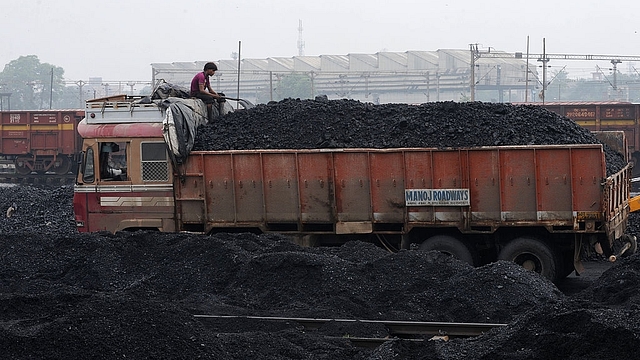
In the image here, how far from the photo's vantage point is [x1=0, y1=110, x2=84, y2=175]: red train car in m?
35.9

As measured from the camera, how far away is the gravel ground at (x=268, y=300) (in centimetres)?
804

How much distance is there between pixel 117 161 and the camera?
1422cm

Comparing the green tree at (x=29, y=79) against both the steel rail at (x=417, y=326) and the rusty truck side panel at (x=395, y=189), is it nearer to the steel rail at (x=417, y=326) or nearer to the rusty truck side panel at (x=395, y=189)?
the rusty truck side panel at (x=395, y=189)

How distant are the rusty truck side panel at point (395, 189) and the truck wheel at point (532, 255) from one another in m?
0.39

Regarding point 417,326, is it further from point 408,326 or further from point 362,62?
point 362,62

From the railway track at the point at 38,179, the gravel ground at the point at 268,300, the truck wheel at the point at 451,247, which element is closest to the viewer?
the gravel ground at the point at 268,300

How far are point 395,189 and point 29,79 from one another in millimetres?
122355

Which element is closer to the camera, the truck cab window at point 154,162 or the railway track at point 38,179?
the truck cab window at point 154,162

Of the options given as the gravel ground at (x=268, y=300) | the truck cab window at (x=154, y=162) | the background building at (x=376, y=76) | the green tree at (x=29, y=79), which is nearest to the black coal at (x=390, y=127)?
the truck cab window at (x=154, y=162)

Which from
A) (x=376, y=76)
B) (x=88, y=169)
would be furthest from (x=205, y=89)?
(x=376, y=76)

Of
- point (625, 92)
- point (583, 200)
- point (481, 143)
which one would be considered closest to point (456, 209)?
point (481, 143)

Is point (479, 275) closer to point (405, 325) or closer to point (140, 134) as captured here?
point (405, 325)

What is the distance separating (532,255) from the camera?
42.3 feet

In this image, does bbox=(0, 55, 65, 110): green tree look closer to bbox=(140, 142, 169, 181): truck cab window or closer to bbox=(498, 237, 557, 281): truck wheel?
bbox=(140, 142, 169, 181): truck cab window
